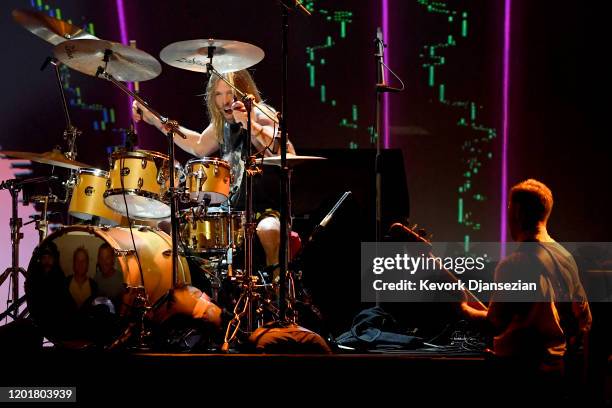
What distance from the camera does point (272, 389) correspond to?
8.25 feet

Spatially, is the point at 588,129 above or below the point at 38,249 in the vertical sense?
above

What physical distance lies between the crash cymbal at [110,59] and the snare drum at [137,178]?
0.50 metres

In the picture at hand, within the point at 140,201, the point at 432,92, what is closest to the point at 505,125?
the point at 432,92

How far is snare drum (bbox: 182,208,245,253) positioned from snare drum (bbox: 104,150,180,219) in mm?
243

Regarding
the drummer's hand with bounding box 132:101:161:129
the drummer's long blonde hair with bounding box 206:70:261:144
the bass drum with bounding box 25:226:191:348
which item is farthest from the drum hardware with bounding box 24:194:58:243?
the drummer's long blonde hair with bounding box 206:70:261:144

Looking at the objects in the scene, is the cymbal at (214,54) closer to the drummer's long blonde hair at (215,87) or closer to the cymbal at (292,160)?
the cymbal at (292,160)

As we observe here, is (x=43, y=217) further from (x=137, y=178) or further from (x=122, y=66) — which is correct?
(x=122, y=66)

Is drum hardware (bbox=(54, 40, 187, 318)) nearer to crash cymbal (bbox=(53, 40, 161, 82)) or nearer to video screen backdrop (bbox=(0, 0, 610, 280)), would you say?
crash cymbal (bbox=(53, 40, 161, 82))

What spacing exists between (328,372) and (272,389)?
0.25 meters

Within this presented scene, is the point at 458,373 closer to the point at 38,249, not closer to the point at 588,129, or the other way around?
the point at 38,249

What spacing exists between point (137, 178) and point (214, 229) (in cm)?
56

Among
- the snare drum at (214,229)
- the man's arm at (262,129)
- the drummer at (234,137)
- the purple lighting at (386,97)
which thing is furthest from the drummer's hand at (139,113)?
the purple lighting at (386,97)

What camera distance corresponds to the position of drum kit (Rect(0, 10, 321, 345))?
11.0 ft

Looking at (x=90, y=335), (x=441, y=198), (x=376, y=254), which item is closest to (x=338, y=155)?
(x=376, y=254)
